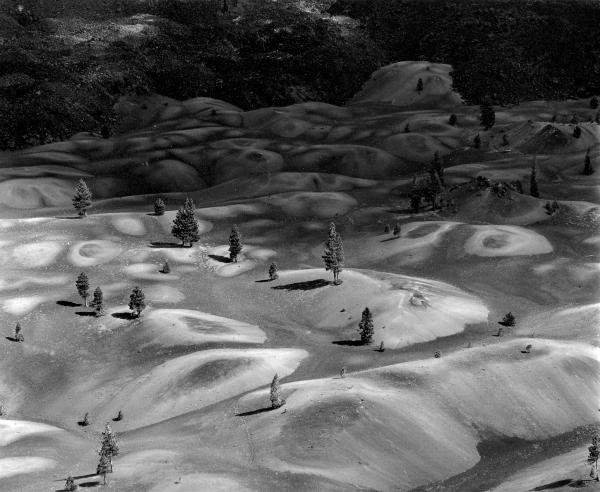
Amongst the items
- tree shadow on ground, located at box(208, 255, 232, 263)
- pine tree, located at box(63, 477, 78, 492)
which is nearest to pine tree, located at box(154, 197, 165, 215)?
tree shadow on ground, located at box(208, 255, 232, 263)

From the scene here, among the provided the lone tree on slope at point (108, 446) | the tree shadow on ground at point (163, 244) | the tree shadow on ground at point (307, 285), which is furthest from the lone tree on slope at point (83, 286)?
the lone tree on slope at point (108, 446)

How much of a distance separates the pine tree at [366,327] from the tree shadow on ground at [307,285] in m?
20.4

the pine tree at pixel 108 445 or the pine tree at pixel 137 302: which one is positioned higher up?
the pine tree at pixel 108 445

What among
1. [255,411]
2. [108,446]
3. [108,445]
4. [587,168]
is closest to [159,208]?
[255,411]

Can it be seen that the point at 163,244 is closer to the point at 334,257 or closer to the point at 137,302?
the point at 137,302

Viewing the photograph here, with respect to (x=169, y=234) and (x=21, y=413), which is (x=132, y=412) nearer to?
(x=21, y=413)

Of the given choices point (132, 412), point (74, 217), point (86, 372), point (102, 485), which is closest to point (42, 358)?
point (86, 372)

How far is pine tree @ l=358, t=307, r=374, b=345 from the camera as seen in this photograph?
98.3 meters

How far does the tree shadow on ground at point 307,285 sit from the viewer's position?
118875 millimetres

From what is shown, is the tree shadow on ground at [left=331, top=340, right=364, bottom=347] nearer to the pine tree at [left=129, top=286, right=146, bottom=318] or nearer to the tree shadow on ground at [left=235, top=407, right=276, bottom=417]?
the tree shadow on ground at [left=235, top=407, right=276, bottom=417]

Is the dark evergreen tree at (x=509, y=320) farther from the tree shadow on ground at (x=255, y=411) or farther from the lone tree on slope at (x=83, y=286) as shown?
the lone tree on slope at (x=83, y=286)

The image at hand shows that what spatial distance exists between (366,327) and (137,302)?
35.9m

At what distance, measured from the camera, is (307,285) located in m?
121

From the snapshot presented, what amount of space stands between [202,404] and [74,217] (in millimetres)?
86558
